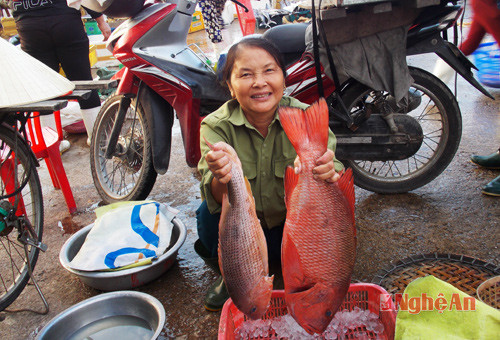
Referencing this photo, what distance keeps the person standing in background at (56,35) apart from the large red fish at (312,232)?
3.68m

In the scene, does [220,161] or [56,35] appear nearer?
[220,161]

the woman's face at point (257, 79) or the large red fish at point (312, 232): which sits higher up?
the woman's face at point (257, 79)

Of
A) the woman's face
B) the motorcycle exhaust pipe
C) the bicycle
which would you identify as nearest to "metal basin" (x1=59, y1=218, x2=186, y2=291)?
the bicycle

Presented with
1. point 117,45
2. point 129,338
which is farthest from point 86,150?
point 129,338

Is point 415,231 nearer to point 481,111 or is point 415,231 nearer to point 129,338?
point 129,338

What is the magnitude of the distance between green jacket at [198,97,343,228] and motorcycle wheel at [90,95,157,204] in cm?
144

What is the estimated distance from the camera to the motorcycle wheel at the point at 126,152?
3.40 metres

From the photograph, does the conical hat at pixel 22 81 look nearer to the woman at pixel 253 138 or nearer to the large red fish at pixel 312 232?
the woman at pixel 253 138

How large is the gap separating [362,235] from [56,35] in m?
3.77

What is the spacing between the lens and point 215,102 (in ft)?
11.3

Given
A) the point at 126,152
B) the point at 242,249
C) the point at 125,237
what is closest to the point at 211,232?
the point at 125,237

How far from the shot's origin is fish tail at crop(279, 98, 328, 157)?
1385 mm

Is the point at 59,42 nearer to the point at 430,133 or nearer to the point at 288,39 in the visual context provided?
the point at 288,39

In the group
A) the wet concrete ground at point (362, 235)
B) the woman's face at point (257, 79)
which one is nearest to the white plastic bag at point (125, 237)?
the wet concrete ground at point (362, 235)
